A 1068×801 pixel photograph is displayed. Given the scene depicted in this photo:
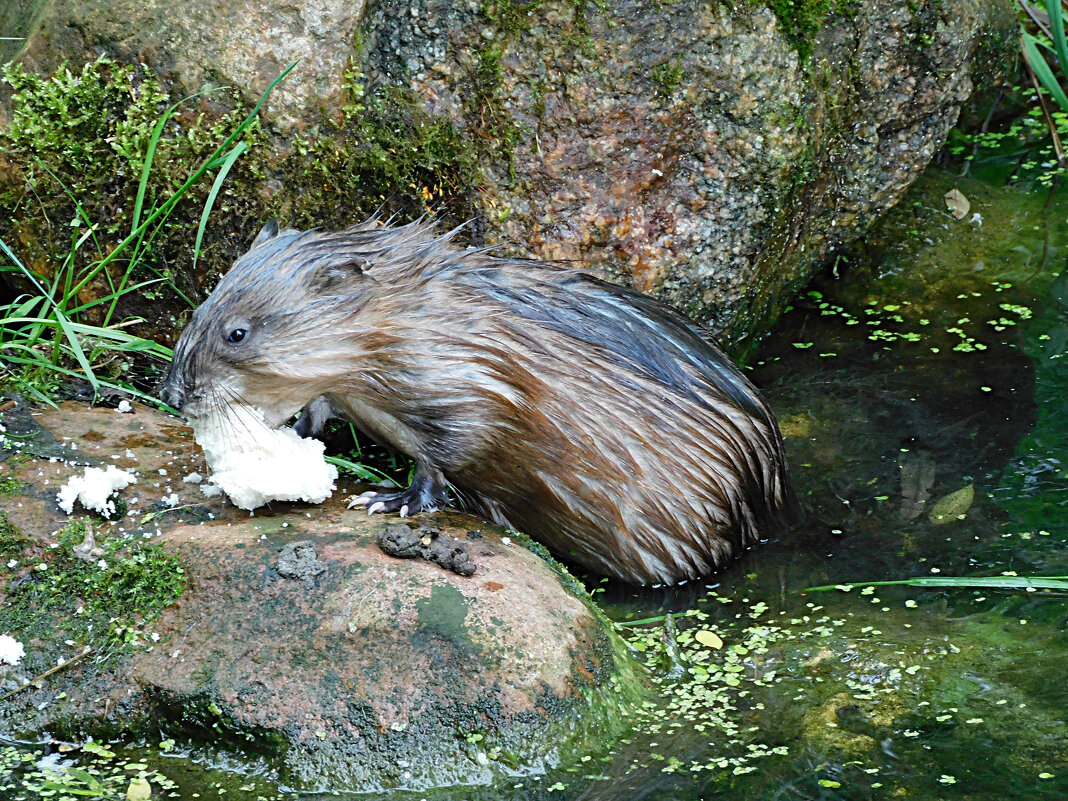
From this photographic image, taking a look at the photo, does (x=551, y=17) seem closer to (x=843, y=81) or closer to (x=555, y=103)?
(x=555, y=103)

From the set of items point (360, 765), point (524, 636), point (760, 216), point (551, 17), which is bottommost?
point (360, 765)

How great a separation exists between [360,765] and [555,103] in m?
2.83

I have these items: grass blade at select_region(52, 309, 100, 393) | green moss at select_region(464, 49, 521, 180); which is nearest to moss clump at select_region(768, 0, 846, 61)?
green moss at select_region(464, 49, 521, 180)

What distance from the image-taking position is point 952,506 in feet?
14.8

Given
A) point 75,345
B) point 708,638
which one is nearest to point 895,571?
point 708,638

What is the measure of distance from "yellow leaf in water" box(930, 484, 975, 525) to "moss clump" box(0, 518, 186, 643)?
2761 millimetres

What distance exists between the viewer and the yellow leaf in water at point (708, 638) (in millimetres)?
3889

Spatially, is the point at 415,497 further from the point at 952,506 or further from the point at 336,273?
the point at 952,506

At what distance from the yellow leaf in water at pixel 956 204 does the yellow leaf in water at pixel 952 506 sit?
2.16m

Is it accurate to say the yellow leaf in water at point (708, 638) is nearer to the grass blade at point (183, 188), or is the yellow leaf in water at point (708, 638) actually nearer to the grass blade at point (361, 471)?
the grass blade at point (361, 471)

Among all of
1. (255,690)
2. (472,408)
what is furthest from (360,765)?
(472,408)

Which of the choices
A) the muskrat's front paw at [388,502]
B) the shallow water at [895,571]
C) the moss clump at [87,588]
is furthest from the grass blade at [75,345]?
the shallow water at [895,571]

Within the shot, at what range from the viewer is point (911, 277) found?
5.88 metres

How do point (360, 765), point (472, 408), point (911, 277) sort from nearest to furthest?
point (360, 765) → point (472, 408) → point (911, 277)
